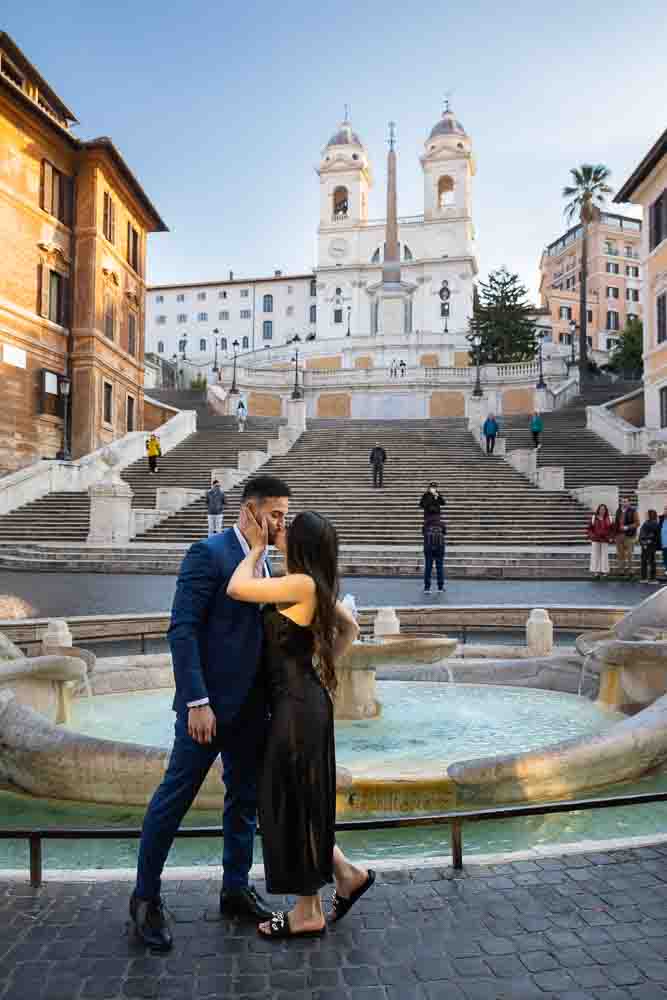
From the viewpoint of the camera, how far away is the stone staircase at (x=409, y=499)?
68.5ft

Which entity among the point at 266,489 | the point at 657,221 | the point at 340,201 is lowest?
the point at 266,489

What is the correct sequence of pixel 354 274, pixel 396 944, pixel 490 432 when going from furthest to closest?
1. pixel 354 274
2. pixel 490 432
3. pixel 396 944

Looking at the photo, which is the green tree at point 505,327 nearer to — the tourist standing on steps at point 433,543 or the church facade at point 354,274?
the church facade at point 354,274

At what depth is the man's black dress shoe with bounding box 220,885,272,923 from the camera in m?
3.02

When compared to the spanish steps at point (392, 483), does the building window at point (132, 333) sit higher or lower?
higher

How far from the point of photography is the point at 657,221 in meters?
31.5

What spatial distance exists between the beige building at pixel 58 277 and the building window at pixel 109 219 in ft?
0.15

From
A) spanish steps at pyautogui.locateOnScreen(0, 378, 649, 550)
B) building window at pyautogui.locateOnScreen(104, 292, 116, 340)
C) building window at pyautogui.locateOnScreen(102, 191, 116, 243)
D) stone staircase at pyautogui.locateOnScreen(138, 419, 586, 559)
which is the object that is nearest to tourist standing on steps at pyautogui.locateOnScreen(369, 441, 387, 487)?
stone staircase at pyautogui.locateOnScreen(138, 419, 586, 559)

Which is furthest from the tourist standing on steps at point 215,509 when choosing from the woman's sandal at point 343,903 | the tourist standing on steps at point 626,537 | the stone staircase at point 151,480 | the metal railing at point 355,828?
the woman's sandal at point 343,903

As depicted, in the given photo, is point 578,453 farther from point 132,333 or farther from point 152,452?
point 132,333

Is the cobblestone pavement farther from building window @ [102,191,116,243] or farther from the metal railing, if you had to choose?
building window @ [102,191,116,243]

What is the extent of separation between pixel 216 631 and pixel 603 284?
4061 inches

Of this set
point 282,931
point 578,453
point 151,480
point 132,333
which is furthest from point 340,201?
point 282,931

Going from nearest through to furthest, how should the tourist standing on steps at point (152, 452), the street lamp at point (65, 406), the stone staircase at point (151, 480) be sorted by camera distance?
the stone staircase at point (151, 480) < the tourist standing on steps at point (152, 452) < the street lamp at point (65, 406)
